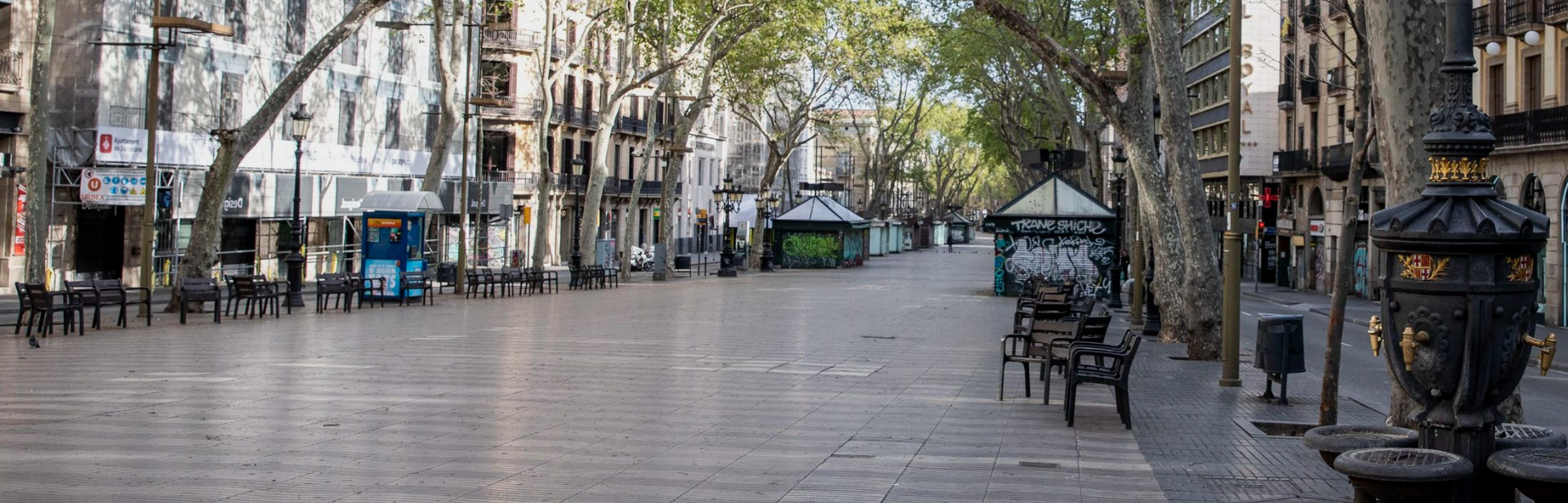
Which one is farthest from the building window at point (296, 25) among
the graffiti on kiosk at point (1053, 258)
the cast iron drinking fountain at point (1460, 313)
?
the cast iron drinking fountain at point (1460, 313)

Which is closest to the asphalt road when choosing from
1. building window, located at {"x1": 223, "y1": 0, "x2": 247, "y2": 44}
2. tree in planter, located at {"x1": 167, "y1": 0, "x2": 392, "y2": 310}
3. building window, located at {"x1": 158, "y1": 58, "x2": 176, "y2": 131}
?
tree in planter, located at {"x1": 167, "y1": 0, "x2": 392, "y2": 310}

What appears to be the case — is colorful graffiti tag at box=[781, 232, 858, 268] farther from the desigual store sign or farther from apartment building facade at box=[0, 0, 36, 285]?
apartment building facade at box=[0, 0, 36, 285]

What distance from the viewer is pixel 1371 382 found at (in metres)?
17.3

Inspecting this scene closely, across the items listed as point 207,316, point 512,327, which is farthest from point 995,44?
point 207,316

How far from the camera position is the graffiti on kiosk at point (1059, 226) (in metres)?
35.7

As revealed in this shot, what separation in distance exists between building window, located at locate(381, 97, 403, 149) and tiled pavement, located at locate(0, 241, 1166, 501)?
24.7 metres

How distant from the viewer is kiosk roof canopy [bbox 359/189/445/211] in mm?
30672

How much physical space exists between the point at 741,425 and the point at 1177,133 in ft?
29.9

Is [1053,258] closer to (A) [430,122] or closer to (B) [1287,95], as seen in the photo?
(B) [1287,95]

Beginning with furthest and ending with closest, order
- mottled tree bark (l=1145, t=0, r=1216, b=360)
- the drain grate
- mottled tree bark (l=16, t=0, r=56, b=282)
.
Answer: mottled tree bark (l=16, t=0, r=56, b=282) < mottled tree bark (l=1145, t=0, r=1216, b=360) < the drain grate

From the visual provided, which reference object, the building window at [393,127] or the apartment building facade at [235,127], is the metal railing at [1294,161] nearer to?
the apartment building facade at [235,127]

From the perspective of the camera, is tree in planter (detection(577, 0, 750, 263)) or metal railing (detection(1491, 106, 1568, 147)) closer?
metal railing (detection(1491, 106, 1568, 147))

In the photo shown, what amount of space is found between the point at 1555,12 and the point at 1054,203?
11.8 metres

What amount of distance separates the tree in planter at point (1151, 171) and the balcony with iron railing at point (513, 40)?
4102cm
